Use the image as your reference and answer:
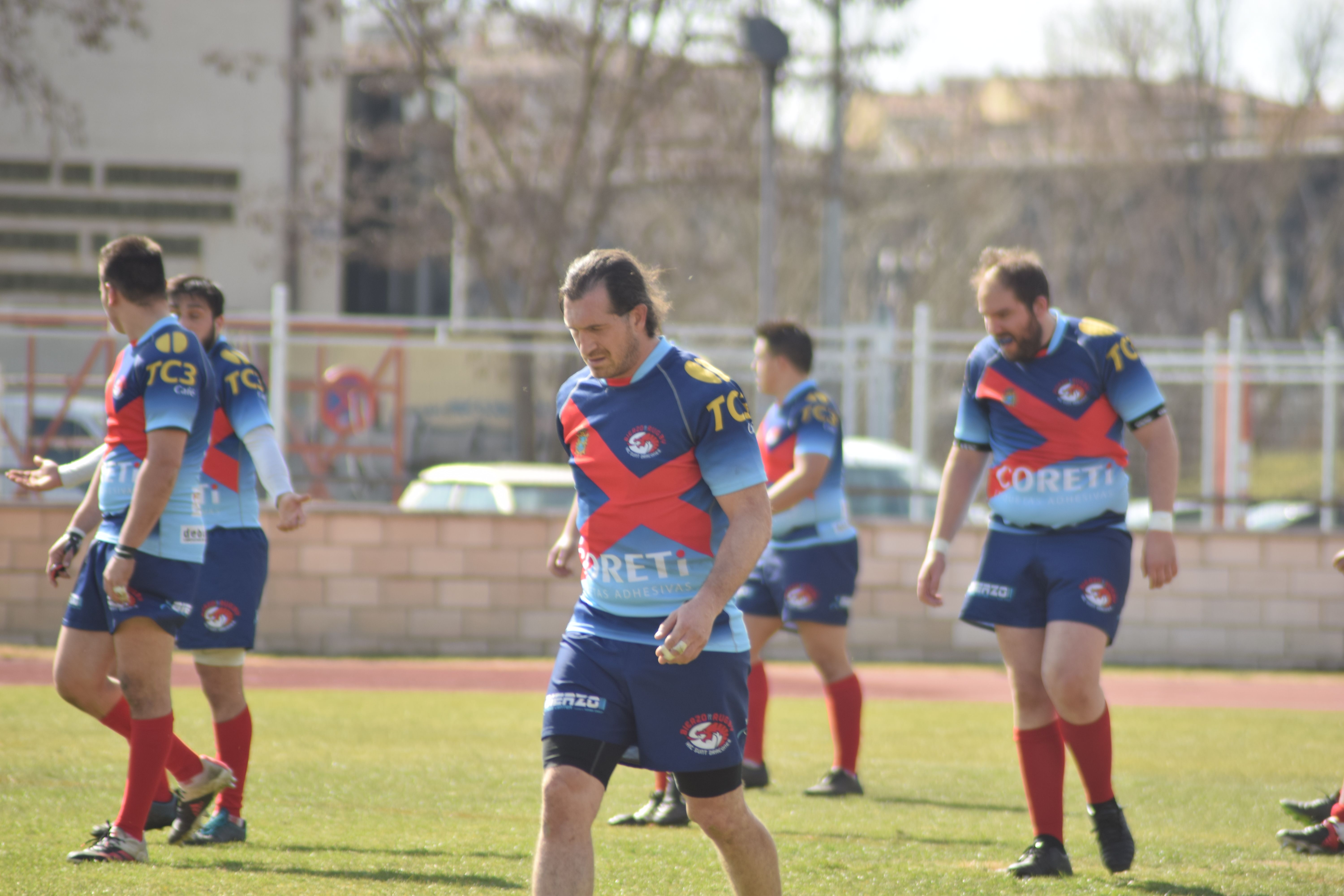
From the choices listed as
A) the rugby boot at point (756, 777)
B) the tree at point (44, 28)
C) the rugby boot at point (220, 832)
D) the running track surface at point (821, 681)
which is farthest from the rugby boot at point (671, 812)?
the tree at point (44, 28)

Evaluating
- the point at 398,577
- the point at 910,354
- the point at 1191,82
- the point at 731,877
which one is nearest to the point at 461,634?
the point at 398,577

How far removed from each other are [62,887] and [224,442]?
1.76 meters

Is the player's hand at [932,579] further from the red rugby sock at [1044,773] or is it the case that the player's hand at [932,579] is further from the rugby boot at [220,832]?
the rugby boot at [220,832]

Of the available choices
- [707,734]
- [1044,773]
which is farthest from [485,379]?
[707,734]

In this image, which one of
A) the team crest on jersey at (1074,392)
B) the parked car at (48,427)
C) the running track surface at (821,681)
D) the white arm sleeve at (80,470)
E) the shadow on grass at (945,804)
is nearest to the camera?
the team crest on jersey at (1074,392)

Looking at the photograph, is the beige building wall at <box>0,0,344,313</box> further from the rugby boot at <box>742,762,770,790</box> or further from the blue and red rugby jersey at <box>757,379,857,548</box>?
the rugby boot at <box>742,762,770,790</box>

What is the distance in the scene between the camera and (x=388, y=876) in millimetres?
4984

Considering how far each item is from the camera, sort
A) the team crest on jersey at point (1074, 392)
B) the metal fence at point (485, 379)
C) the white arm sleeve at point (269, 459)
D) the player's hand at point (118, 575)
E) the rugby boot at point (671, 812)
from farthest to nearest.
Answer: the metal fence at point (485, 379) → the rugby boot at point (671, 812) → the white arm sleeve at point (269, 459) → the team crest on jersey at point (1074, 392) → the player's hand at point (118, 575)

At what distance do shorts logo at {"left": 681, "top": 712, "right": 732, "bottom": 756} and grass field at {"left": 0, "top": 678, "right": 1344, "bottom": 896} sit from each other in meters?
1.34

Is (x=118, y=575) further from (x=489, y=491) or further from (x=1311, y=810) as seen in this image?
(x=489, y=491)

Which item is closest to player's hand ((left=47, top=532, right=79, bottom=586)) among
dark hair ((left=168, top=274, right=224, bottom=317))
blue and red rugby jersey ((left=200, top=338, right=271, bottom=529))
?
blue and red rugby jersey ((left=200, top=338, right=271, bottom=529))

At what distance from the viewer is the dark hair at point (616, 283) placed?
3.79 meters

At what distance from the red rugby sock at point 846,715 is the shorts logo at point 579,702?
3.54m

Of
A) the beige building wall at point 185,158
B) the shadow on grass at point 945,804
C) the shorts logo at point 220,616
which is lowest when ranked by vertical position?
the shadow on grass at point 945,804
